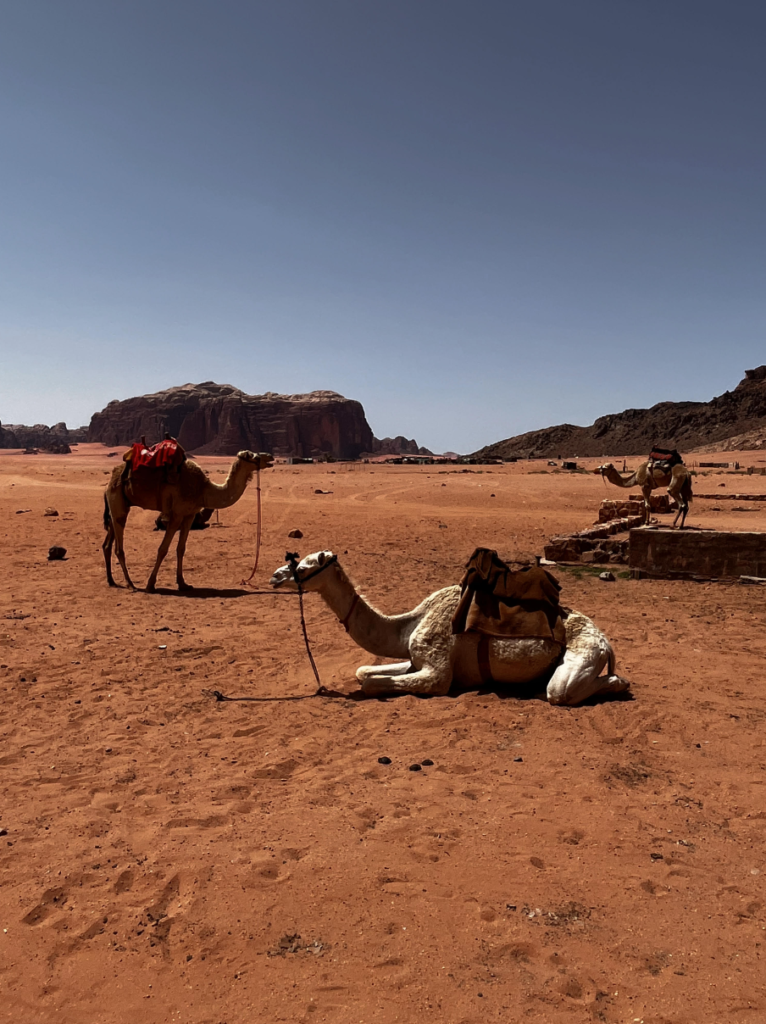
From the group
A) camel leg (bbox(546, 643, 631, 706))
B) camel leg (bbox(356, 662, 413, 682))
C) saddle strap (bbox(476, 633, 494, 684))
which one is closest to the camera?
camel leg (bbox(546, 643, 631, 706))

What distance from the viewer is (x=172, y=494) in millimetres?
12125

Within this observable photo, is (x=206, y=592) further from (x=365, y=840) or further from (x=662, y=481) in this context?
(x=662, y=481)

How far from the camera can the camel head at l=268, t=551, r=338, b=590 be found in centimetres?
645

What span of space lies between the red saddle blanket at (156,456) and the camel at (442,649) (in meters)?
6.33

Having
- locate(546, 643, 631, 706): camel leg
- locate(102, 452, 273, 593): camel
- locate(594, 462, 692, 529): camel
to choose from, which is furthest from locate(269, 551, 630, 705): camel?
locate(594, 462, 692, 529): camel

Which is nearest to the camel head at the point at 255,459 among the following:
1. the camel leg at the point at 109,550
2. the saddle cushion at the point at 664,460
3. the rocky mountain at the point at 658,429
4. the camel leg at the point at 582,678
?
the camel leg at the point at 109,550

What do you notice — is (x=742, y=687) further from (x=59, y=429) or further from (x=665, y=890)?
(x=59, y=429)

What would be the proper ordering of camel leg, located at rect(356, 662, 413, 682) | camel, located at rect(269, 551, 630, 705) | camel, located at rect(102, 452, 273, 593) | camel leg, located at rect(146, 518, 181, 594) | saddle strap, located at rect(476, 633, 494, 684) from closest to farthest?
camel, located at rect(269, 551, 630, 705), saddle strap, located at rect(476, 633, 494, 684), camel leg, located at rect(356, 662, 413, 682), camel leg, located at rect(146, 518, 181, 594), camel, located at rect(102, 452, 273, 593)

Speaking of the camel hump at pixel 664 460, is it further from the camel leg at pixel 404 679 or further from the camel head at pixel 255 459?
the camel leg at pixel 404 679

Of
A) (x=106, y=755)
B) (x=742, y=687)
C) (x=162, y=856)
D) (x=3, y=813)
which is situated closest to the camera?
(x=162, y=856)

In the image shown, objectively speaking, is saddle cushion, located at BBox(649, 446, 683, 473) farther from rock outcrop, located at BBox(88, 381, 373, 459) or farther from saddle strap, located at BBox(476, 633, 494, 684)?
rock outcrop, located at BBox(88, 381, 373, 459)

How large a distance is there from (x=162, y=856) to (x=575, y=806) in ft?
8.39

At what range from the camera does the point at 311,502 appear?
2827 centimetres

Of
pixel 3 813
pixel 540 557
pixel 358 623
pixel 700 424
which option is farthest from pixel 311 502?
pixel 700 424
